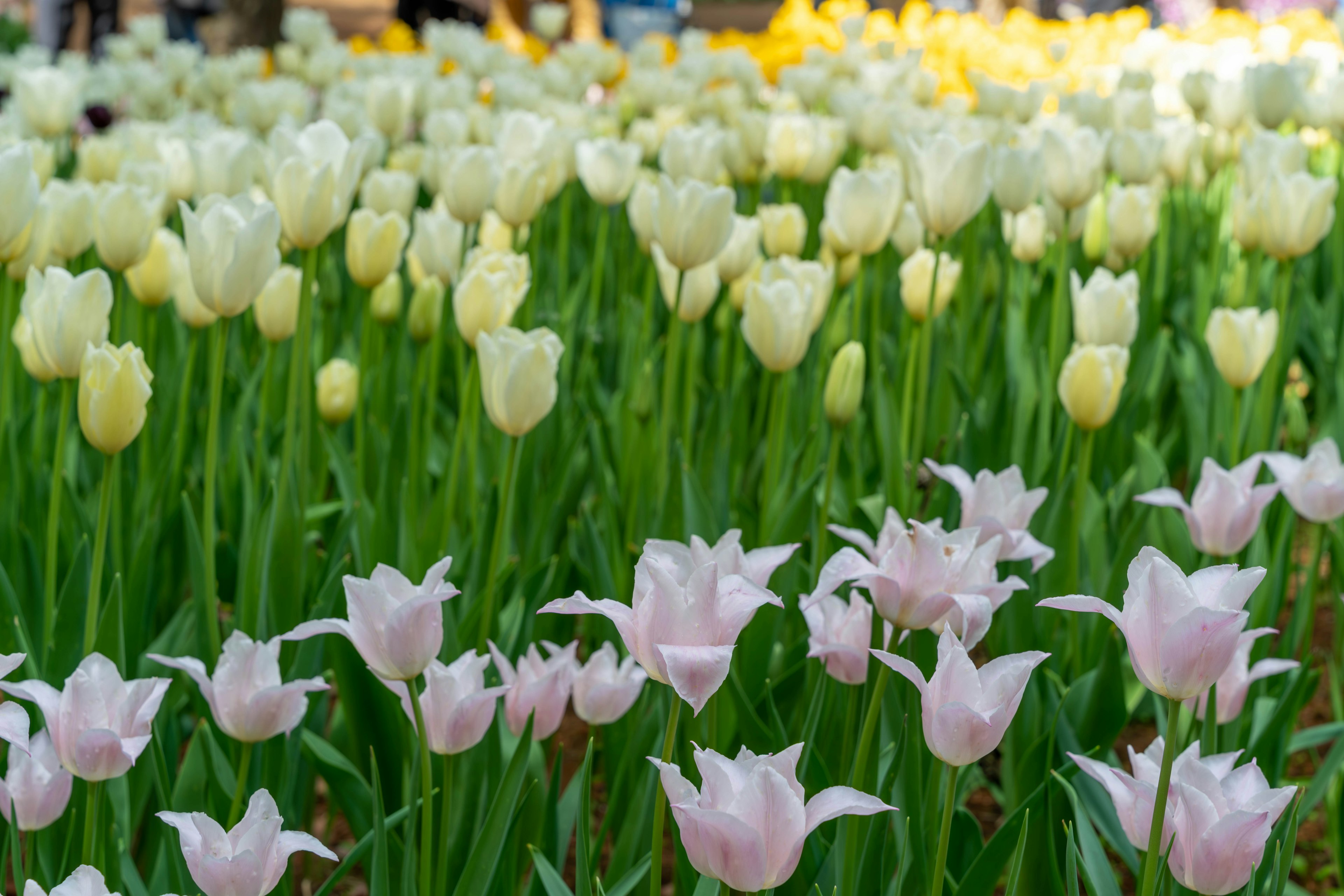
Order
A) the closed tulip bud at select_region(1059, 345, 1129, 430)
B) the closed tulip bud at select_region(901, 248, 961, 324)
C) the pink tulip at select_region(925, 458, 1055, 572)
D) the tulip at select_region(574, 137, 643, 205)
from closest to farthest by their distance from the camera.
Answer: the pink tulip at select_region(925, 458, 1055, 572) → the closed tulip bud at select_region(1059, 345, 1129, 430) → the closed tulip bud at select_region(901, 248, 961, 324) → the tulip at select_region(574, 137, 643, 205)

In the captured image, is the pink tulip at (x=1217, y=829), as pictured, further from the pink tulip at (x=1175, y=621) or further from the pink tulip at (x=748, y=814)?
the pink tulip at (x=748, y=814)

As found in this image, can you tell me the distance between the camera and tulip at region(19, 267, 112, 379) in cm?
137

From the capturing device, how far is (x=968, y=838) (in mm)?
1273

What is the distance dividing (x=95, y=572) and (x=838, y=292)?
1.71 meters

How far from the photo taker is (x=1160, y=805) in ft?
2.89

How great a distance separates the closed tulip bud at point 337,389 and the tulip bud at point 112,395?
0.73 metres

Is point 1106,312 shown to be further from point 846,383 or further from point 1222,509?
point 1222,509

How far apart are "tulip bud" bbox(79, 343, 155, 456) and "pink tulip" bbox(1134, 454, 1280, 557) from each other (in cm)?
98

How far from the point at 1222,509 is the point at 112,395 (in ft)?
3.56

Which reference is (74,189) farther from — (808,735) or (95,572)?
(808,735)

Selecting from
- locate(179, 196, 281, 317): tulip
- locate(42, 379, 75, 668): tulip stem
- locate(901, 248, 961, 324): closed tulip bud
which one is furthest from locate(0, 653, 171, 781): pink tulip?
locate(901, 248, 961, 324): closed tulip bud

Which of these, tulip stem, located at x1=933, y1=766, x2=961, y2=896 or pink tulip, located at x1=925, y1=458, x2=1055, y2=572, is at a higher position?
pink tulip, located at x1=925, y1=458, x2=1055, y2=572

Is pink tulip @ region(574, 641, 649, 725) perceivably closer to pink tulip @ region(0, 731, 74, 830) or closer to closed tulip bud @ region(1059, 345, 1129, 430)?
pink tulip @ region(0, 731, 74, 830)

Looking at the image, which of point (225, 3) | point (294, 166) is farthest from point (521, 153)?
point (225, 3)
